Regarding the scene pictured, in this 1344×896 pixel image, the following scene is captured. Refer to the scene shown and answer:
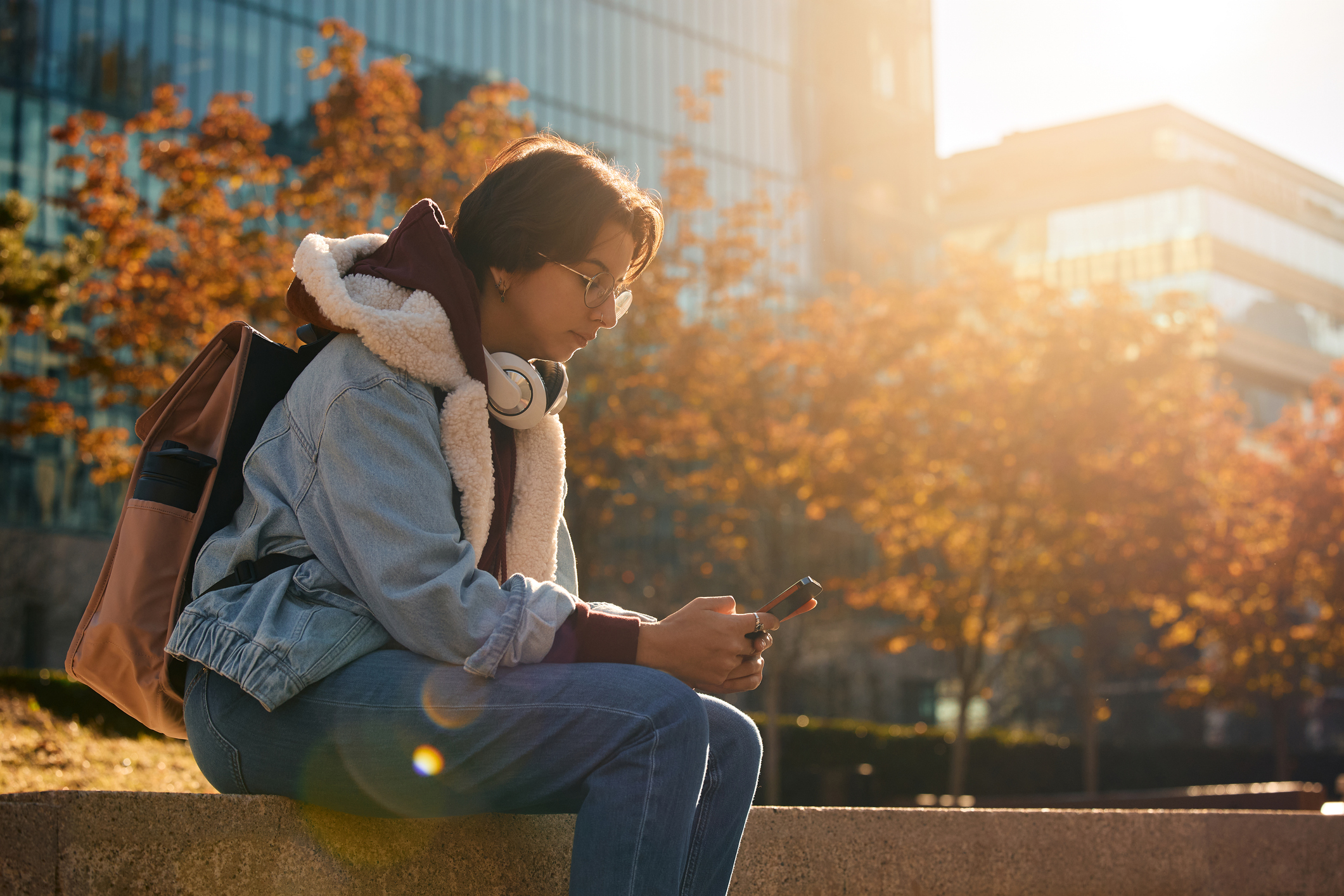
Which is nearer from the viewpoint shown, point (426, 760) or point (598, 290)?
point (426, 760)

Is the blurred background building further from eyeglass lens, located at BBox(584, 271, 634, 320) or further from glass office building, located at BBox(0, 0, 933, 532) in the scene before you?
eyeglass lens, located at BBox(584, 271, 634, 320)

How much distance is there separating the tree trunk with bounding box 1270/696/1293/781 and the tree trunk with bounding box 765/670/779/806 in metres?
9.21

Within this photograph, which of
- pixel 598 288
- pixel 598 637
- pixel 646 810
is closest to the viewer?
pixel 646 810

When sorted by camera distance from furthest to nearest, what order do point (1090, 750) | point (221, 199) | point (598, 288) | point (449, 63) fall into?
point (449, 63) < point (1090, 750) < point (221, 199) < point (598, 288)

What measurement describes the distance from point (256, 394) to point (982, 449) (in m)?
13.9

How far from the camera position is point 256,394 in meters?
2.28

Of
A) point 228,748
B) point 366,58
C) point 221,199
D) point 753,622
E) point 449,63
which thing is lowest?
point 228,748

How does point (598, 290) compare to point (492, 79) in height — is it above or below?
below

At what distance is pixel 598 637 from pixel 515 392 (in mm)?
550

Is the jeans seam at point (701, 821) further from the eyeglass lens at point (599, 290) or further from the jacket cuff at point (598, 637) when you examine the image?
the eyeglass lens at point (599, 290)

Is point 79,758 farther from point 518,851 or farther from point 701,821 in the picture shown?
point 701,821

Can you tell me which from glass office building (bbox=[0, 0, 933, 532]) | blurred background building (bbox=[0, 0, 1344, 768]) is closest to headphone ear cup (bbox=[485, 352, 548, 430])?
blurred background building (bbox=[0, 0, 1344, 768])

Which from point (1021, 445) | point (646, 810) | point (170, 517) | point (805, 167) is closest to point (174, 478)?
point (170, 517)

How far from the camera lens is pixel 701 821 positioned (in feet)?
7.20
